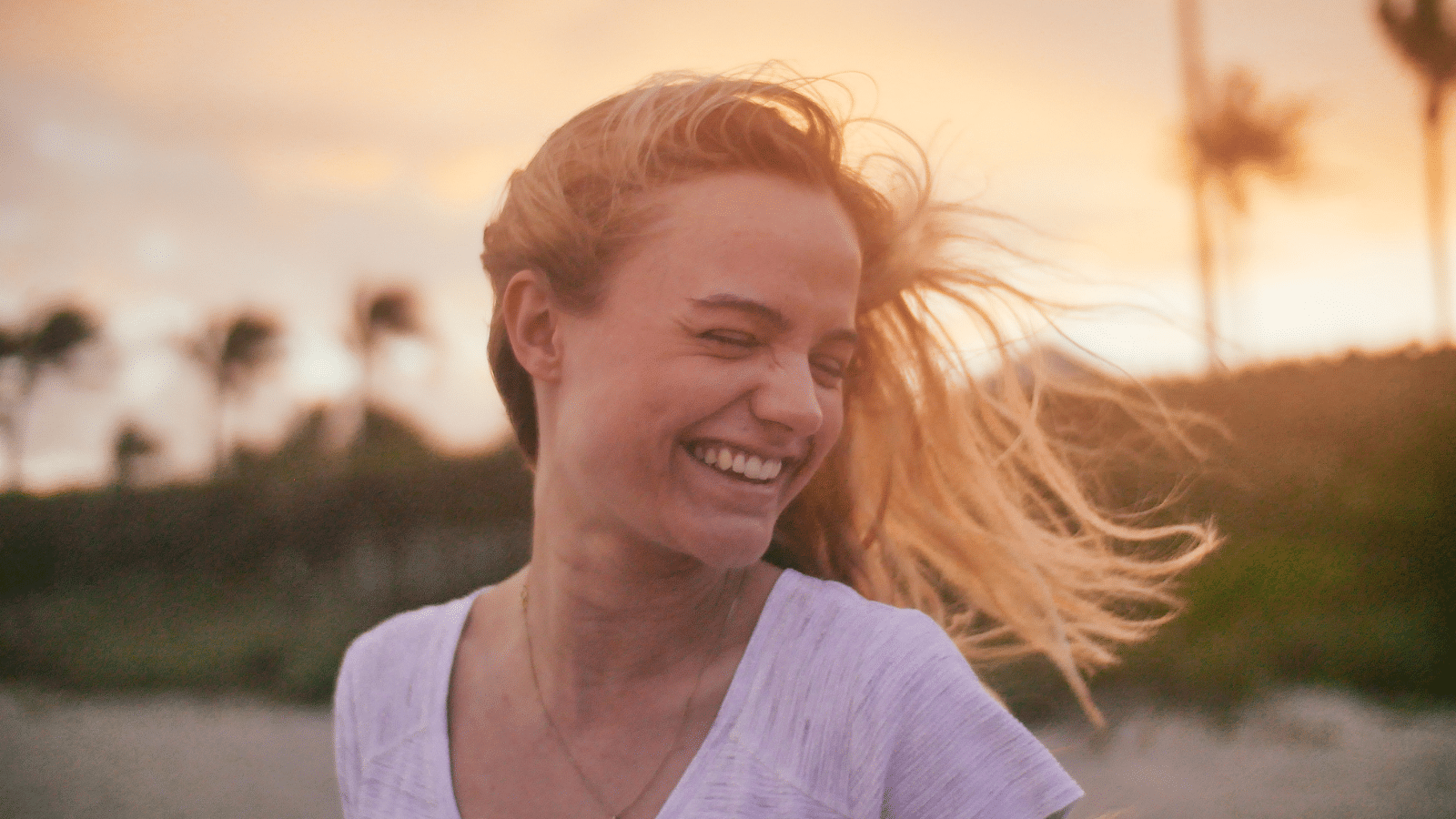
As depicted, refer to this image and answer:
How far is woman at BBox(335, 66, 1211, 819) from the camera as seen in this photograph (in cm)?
158

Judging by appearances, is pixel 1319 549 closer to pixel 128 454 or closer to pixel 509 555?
pixel 509 555

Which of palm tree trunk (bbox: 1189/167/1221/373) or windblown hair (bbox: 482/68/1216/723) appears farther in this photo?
palm tree trunk (bbox: 1189/167/1221/373)

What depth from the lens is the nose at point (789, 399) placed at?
1.59 m

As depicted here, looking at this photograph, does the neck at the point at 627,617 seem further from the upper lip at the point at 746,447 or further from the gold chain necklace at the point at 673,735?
the upper lip at the point at 746,447

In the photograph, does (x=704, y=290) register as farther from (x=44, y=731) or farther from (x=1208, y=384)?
(x=44, y=731)

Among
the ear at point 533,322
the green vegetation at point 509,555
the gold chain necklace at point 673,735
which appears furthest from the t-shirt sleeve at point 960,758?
the green vegetation at point 509,555

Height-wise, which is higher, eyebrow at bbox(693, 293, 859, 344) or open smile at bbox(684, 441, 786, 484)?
eyebrow at bbox(693, 293, 859, 344)

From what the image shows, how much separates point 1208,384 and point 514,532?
257 inches

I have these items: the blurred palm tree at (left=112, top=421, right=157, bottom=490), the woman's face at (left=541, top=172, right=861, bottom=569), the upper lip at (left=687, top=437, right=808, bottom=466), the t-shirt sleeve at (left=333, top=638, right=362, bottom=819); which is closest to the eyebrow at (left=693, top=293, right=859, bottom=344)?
the woman's face at (left=541, top=172, right=861, bottom=569)

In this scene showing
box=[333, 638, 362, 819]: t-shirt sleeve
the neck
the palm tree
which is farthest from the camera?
the palm tree

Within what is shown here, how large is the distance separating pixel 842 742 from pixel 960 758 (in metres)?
0.19

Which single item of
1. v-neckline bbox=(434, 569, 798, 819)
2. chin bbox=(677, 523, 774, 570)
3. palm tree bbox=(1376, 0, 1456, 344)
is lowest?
v-neckline bbox=(434, 569, 798, 819)

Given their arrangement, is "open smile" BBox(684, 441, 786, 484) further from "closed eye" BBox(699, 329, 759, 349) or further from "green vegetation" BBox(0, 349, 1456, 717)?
"green vegetation" BBox(0, 349, 1456, 717)

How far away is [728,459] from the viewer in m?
1.61
